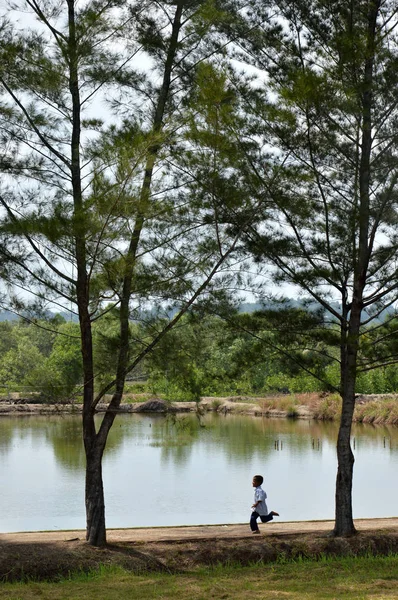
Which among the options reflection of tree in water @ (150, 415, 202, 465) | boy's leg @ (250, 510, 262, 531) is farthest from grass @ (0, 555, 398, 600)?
reflection of tree in water @ (150, 415, 202, 465)

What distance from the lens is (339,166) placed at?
32.6 feet

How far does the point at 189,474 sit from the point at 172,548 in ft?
32.3

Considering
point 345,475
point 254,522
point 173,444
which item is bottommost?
point 254,522

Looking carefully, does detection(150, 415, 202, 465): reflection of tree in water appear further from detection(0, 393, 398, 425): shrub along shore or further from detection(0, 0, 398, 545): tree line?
detection(0, 0, 398, 545): tree line

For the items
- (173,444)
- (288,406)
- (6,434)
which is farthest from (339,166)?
(288,406)

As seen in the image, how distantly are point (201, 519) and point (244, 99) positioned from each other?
279 inches

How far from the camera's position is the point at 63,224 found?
8.51 m

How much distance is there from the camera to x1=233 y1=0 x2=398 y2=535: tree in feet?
31.2

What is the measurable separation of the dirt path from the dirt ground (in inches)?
0.5

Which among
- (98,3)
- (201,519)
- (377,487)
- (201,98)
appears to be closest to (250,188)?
(201,98)

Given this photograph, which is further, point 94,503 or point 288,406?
point 288,406

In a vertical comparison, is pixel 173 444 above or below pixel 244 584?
above

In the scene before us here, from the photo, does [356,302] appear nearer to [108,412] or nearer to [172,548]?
[108,412]

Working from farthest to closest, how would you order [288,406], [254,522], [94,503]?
[288,406] → [254,522] → [94,503]
